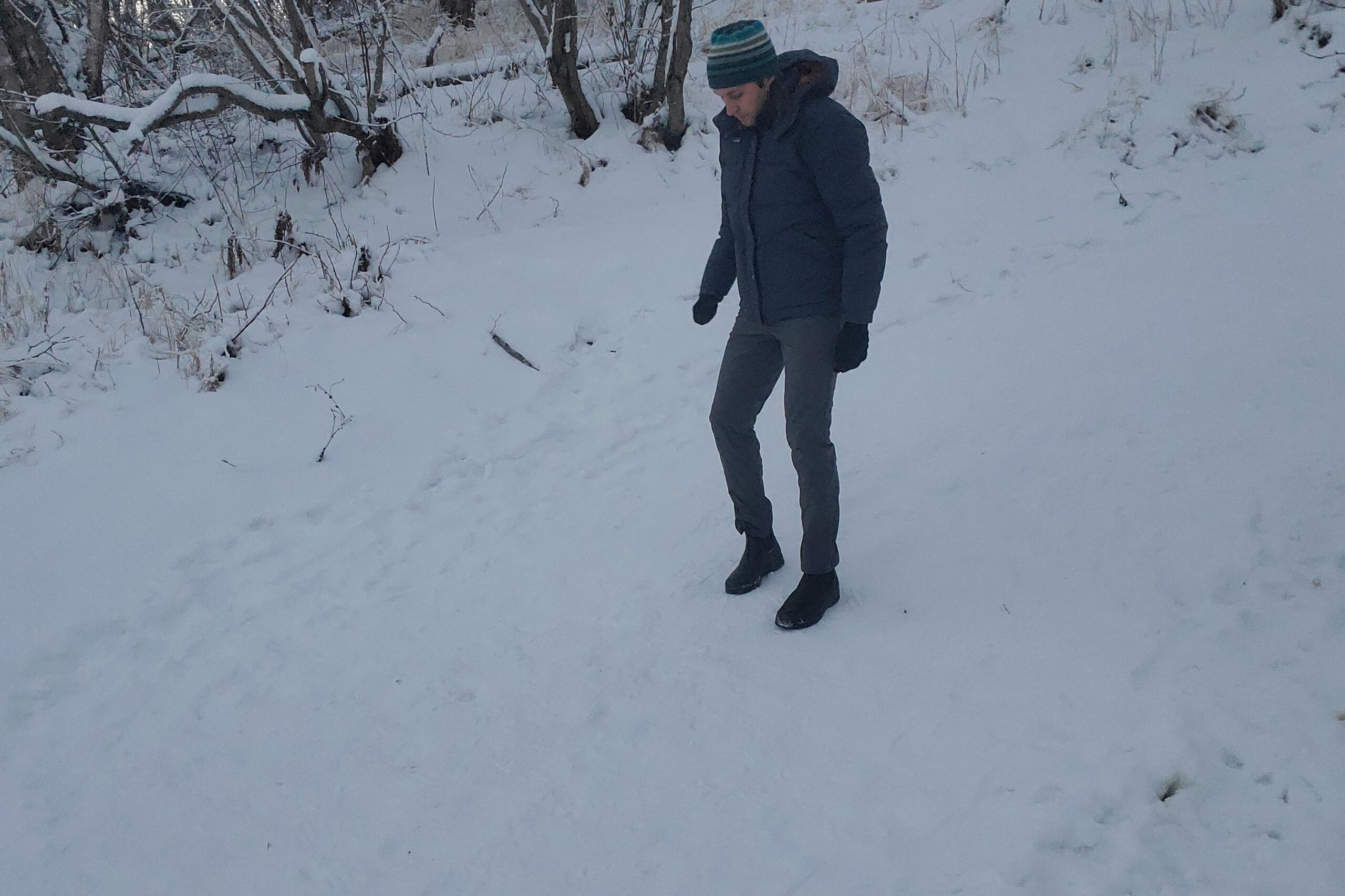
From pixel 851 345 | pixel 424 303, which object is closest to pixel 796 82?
pixel 851 345

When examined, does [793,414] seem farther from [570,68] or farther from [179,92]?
[570,68]

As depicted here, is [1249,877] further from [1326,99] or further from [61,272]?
[61,272]

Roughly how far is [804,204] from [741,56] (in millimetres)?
462

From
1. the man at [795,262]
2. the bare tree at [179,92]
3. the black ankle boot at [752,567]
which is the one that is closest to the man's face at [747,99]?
the man at [795,262]

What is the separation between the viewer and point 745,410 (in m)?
3.10

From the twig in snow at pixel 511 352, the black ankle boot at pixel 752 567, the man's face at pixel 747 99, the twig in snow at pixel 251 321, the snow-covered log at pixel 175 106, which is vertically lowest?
the black ankle boot at pixel 752 567

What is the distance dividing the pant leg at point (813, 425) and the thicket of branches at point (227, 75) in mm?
5189

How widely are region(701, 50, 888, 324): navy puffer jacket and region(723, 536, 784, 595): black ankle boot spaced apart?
3.02 ft

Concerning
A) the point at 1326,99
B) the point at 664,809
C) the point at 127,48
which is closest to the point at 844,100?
the point at 1326,99

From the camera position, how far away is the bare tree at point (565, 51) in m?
7.20

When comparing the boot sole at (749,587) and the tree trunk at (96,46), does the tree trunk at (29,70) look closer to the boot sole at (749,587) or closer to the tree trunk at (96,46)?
the tree trunk at (96,46)

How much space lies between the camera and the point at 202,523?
12.9 ft

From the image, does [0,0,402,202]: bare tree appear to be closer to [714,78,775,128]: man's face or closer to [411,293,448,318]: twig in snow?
[411,293,448,318]: twig in snow

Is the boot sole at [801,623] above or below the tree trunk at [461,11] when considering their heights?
below
